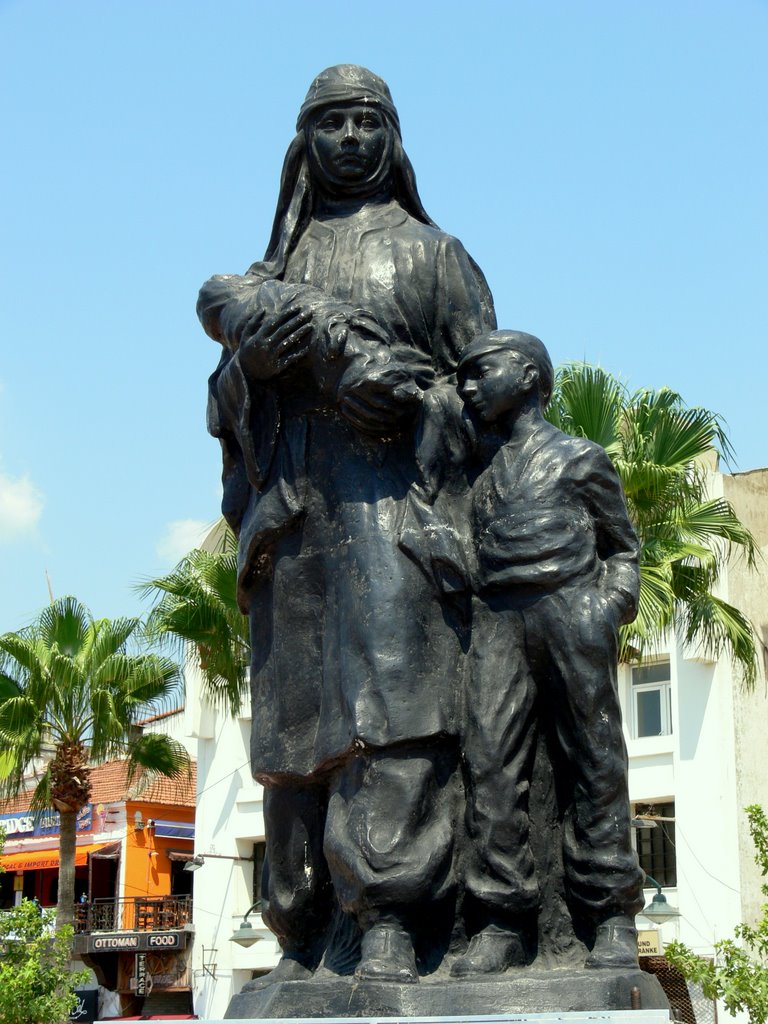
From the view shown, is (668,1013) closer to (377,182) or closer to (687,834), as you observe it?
(377,182)

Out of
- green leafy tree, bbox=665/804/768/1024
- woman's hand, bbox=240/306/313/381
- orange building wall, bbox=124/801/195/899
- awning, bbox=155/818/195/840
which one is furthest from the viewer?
awning, bbox=155/818/195/840

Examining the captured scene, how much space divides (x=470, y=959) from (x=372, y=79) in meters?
3.08

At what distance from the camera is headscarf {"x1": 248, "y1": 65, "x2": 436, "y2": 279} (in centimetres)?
586

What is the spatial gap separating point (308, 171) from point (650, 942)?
22675 millimetres

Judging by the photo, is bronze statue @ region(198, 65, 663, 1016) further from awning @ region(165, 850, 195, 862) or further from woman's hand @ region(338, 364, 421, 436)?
awning @ region(165, 850, 195, 862)

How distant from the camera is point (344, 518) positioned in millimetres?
5426

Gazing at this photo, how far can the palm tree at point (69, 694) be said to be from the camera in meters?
24.1

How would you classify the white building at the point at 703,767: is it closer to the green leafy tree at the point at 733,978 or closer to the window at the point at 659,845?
the window at the point at 659,845

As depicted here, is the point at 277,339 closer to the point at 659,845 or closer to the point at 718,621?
the point at 718,621

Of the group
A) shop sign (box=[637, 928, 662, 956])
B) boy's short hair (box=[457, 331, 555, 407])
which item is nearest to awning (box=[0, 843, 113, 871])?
shop sign (box=[637, 928, 662, 956])

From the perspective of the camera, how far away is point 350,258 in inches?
228

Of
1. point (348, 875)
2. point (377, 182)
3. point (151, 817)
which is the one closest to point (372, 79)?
point (377, 182)

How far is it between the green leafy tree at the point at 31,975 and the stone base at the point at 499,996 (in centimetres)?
1491

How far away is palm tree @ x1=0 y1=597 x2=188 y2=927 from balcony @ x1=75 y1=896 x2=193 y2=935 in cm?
950
